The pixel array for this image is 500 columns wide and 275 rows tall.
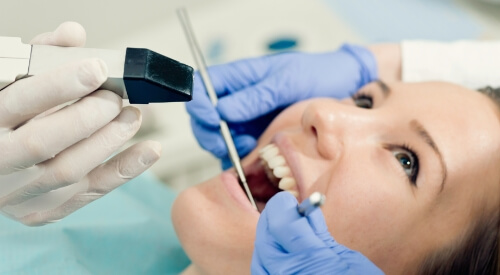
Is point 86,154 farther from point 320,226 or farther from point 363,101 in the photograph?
point 363,101

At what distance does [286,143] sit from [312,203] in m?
0.42

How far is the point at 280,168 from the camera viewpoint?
3.46 feet

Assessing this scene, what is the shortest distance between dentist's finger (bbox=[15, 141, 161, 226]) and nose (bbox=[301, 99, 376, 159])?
0.34m

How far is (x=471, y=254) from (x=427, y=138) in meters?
0.23

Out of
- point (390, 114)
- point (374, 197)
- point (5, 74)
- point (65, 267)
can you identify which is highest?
point (5, 74)

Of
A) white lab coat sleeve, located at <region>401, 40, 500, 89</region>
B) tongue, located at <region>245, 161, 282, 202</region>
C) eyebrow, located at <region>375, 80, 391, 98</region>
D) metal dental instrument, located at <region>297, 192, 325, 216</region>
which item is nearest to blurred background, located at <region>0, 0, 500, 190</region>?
white lab coat sleeve, located at <region>401, 40, 500, 89</region>

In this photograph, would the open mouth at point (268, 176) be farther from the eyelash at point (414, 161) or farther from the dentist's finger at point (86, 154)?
the dentist's finger at point (86, 154)

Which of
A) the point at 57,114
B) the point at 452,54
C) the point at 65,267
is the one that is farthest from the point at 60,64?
the point at 452,54

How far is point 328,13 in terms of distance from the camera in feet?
6.55

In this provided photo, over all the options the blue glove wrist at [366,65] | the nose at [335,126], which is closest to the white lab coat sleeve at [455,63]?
the blue glove wrist at [366,65]

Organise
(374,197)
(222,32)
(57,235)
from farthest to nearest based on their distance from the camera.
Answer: (222,32), (57,235), (374,197)

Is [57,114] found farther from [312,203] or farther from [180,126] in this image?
[180,126]

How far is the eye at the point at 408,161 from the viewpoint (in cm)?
100

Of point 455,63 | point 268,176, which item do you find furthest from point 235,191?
point 455,63
